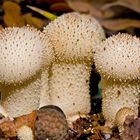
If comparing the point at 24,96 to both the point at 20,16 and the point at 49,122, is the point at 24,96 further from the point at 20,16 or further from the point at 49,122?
the point at 20,16

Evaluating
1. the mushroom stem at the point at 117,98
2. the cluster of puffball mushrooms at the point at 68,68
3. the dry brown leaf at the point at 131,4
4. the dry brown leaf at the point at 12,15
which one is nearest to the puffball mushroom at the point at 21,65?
the cluster of puffball mushrooms at the point at 68,68

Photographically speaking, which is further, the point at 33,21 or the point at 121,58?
the point at 33,21

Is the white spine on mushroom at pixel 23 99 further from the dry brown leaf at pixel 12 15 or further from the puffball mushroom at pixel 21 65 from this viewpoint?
the dry brown leaf at pixel 12 15

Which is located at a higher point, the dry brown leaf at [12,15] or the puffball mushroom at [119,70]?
the dry brown leaf at [12,15]

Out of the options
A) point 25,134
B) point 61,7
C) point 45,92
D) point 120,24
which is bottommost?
point 25,134

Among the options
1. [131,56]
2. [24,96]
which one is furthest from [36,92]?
[131,56]

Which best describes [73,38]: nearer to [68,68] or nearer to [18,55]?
[68,68]

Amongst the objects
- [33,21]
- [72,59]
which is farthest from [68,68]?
[33,21]
